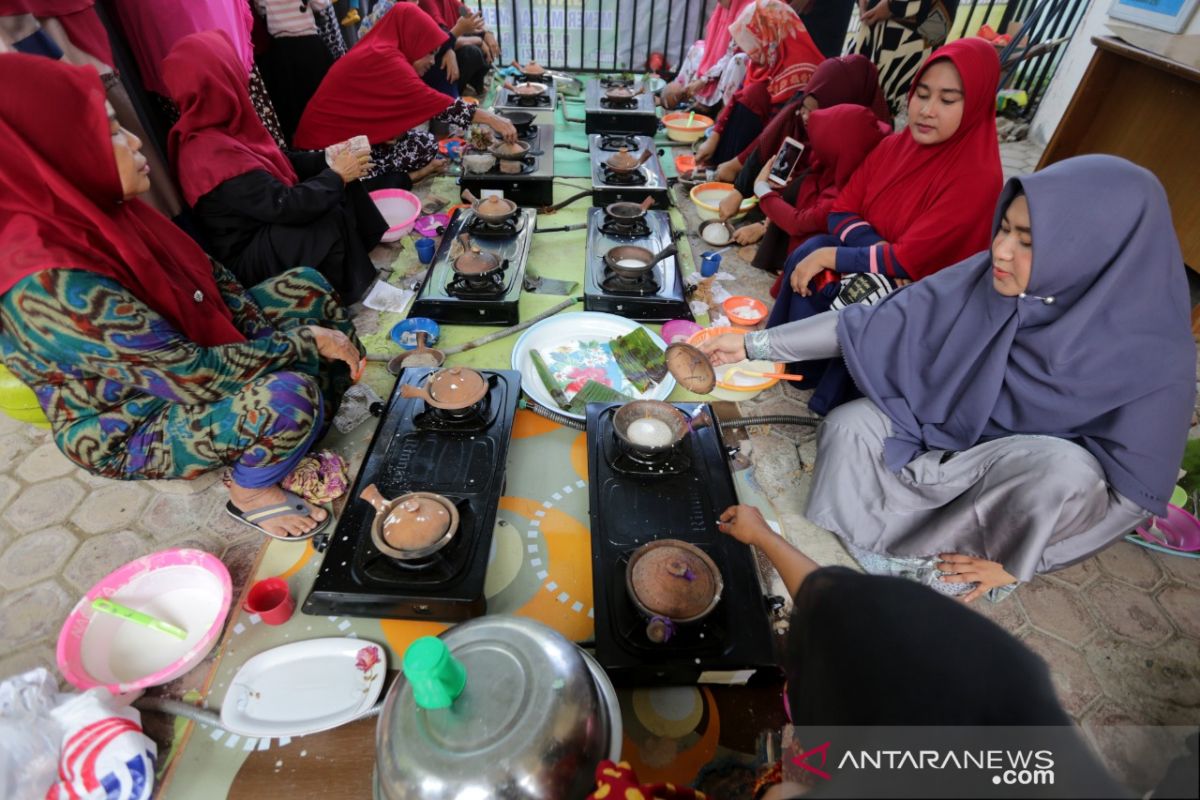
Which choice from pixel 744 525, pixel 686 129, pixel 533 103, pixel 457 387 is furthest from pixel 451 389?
pixel 533 103

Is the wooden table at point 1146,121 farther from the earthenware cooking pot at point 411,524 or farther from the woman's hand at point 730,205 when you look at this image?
the earthenware cooking pot at point 411,524

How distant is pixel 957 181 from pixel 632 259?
1.54 meters

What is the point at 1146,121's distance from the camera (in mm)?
3846

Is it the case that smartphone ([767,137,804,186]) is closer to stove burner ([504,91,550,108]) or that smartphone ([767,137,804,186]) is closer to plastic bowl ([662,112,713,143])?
plastic bowl ([662,112,713,143])

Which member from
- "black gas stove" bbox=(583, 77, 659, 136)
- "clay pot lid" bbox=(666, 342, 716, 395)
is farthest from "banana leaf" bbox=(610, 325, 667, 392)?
"black gas stove" bbox=(583, 77, 659, 136)

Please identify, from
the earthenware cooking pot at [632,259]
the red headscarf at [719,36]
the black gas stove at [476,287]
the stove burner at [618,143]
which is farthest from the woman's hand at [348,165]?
the red headscarf at [719,36]

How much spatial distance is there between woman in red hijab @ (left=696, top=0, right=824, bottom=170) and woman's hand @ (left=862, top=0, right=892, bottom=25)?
0.41 meters

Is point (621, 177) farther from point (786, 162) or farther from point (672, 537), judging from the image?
point (672, 537)

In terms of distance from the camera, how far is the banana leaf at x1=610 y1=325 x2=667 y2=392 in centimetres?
248

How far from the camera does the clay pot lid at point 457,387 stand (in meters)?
1.92

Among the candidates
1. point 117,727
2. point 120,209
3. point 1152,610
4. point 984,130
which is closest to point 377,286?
point 120,209

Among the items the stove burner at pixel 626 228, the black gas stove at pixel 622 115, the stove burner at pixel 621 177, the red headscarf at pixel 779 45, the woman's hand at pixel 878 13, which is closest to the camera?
the stove burner at pixel 626 228

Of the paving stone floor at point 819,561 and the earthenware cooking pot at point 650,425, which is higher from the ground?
the earthenware cooking pot at point 650,425

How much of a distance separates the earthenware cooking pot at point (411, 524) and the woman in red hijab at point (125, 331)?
605 millimetres
